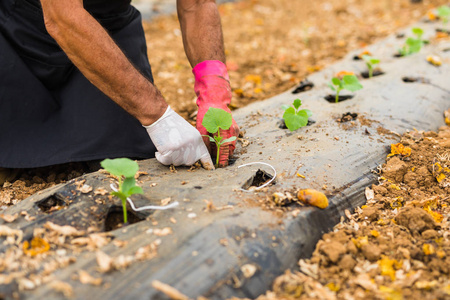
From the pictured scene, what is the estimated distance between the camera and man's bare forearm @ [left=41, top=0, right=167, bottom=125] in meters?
1.60

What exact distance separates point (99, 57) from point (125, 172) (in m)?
0.52

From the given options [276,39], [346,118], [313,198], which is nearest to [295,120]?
[346,118]

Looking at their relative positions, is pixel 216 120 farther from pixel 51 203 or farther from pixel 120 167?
pixel 51 203

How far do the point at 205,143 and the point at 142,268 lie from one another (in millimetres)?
826

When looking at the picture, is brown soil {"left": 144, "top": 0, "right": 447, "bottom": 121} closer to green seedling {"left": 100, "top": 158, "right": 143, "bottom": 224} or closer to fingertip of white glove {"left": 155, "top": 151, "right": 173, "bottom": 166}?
fingertip of white glove {"left": 155, "top": 151, "right": 173, "bottom": 166}

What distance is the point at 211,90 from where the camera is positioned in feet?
6.91

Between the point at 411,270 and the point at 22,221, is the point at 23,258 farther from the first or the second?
the point at 411,270

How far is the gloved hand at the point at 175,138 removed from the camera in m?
1.83

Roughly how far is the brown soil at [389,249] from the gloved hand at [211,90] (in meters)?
0.70

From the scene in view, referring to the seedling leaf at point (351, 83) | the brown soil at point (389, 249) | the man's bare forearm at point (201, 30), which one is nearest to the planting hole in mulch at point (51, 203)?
the brown soil at point (389, 249)

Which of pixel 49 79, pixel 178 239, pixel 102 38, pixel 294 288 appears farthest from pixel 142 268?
pixel 49 79

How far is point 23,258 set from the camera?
135 cm

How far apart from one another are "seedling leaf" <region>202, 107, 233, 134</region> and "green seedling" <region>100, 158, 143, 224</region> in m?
0.45

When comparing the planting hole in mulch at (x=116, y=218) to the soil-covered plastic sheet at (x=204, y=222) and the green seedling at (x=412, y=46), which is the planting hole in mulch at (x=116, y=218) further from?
the green seedling at (x=412, y=46)
